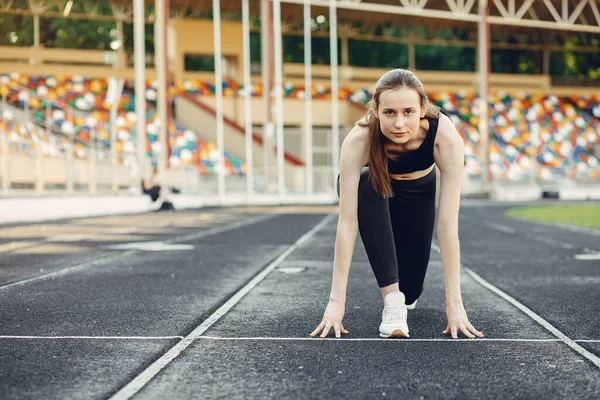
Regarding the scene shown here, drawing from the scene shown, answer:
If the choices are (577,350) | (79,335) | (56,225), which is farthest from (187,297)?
(56,225)

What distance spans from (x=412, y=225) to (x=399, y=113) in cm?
96

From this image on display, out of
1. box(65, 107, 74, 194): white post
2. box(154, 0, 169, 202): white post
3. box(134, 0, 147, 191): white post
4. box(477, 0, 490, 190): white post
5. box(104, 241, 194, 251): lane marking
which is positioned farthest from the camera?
box(477, 0, 490, 190): white post

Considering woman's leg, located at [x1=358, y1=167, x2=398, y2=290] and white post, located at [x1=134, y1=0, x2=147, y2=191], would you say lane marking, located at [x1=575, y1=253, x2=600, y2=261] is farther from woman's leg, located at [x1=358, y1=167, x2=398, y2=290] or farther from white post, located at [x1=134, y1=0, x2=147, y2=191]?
white post, located at [x1=134, y1=0, x2=147, y2=191]

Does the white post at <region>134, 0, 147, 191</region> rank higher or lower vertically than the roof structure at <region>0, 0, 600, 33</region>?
lower

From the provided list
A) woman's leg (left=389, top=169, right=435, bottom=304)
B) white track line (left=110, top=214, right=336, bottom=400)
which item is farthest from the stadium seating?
woman's leg (left=389, top=169, right=435, bottom=304)

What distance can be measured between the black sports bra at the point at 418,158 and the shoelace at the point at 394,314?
763mm

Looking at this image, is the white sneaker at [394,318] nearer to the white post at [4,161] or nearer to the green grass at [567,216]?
the green grass at [567,216]

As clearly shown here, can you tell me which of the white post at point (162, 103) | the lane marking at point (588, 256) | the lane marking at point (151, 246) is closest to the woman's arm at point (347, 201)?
the lane marking at point (588, 256)

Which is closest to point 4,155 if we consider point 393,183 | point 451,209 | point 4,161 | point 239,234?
point 4,161

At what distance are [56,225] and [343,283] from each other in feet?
43.5

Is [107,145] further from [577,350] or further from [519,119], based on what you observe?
[519,119]

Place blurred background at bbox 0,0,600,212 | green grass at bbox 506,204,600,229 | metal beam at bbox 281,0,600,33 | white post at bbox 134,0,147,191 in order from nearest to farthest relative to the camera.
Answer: green grass at bbox 506,204,600,229 → white post at bbox 134,0,147,191 → metal beam at bbox 281,0,600,33 → blurred background at bbox 0,0,600,212

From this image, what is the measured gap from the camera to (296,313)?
18.4ft

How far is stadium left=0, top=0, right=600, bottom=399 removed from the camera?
12.9 feet
